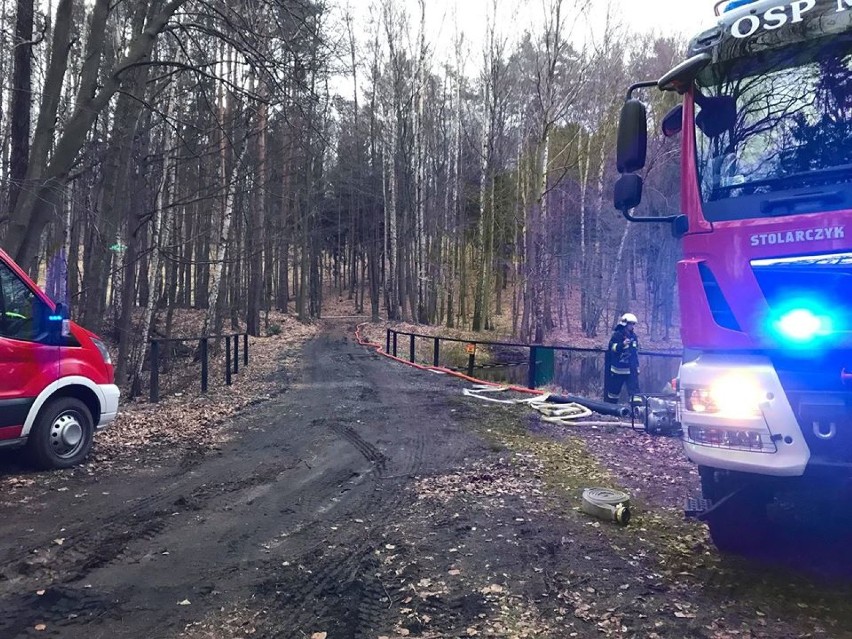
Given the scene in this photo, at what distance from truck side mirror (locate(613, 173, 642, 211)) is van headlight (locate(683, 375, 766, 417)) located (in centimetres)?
147

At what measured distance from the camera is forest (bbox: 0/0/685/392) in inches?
352

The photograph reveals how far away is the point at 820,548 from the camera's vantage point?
165 inches

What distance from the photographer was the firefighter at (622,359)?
10531mm

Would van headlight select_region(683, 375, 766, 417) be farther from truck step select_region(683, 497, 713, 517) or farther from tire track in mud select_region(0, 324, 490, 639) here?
tire track in mud select_region(0, 324, 490, 639)

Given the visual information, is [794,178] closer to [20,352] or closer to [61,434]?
[20,352]

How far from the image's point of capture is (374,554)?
4.23 metres

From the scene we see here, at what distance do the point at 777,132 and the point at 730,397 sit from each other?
1734mm

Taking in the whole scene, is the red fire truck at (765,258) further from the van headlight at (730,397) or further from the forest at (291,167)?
the forest at (291,167)

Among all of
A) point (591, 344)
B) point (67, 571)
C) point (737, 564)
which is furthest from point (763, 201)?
point (591, 344)

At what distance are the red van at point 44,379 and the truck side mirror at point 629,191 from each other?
5.42m

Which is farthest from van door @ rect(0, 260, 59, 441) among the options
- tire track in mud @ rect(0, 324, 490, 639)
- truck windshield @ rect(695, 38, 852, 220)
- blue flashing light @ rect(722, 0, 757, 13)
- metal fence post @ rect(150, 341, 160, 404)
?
blue flashing light @ rect(722, 0, 757, 13)

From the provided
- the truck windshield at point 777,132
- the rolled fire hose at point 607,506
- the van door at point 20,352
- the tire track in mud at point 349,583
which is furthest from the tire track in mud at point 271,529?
the truck windshield at point 777,132

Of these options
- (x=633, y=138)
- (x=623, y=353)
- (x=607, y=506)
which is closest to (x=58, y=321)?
(x=607, y=506)

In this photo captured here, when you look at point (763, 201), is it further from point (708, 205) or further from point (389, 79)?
point (389, 79)
